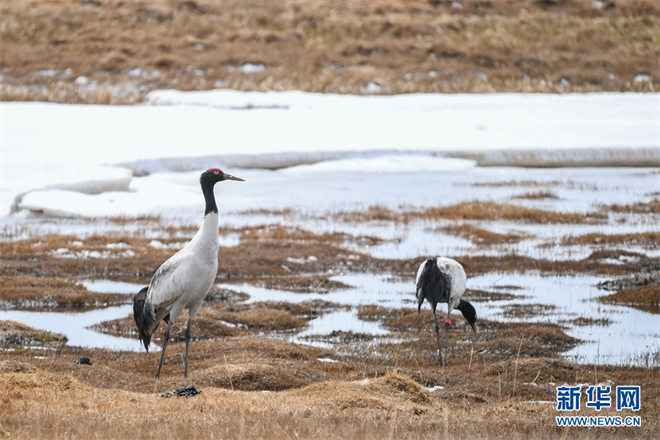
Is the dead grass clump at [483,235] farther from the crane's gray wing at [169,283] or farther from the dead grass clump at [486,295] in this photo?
the crane's gray wing at [169,283]

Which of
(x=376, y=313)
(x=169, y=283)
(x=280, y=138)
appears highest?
(x=169, y=283)

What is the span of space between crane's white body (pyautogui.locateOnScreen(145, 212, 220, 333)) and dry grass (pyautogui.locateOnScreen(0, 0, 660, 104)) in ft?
118

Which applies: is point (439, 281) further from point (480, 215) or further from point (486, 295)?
point (480, 215)

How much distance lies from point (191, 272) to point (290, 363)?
6.00ft

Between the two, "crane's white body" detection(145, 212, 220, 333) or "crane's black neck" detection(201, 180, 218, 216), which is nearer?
"crane's white body" detection(145, 212, 220, 333)

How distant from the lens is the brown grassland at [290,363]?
663 cm

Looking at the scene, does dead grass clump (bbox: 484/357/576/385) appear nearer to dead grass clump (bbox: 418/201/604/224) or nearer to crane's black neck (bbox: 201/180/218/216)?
crane's black neck (bbox: 201/180/218/216)

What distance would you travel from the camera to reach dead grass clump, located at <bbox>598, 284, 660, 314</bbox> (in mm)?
15453

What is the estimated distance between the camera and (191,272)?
938cm

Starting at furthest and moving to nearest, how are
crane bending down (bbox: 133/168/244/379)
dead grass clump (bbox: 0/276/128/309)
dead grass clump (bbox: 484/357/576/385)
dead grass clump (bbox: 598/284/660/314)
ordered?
dead grass clump (bbox: 598/284/660/314) < dead grass clump (bbox: 0/276/128/309) < dead grass clump (bbox: 484/357/576/385) < crane bending down (bbox: 133/168/244/379)

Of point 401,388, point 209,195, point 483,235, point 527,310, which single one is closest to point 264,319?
point 527,310

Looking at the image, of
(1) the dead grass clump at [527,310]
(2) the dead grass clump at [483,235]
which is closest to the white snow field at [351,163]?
(1) the dead grass clump at [527,310]

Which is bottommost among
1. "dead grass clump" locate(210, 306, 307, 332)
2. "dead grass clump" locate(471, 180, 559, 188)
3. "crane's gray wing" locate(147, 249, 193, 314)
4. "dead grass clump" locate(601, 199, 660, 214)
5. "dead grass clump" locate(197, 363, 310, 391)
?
"dead grass clump" locate(471, 180, 559, 188)

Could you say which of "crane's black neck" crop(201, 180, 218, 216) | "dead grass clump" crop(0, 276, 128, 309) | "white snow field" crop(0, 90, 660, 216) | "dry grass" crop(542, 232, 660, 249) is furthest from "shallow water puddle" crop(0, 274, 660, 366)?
"white snow field" crop(0, 90, 660, 216)
